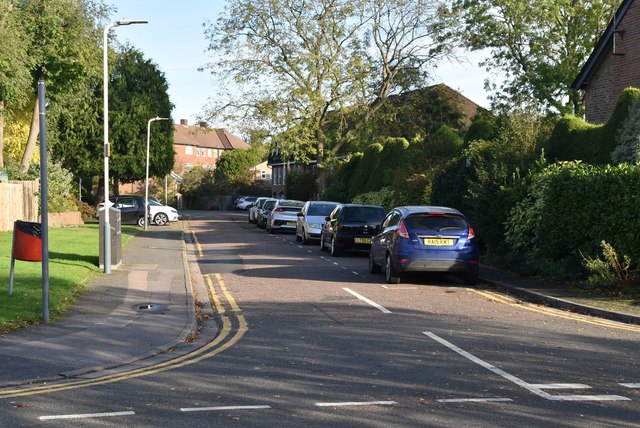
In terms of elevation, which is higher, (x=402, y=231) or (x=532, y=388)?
(x=402, y=231)

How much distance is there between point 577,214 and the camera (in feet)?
52.7

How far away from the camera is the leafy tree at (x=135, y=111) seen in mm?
56812

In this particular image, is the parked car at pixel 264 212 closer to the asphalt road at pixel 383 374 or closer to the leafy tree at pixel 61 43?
the leafy tree at pixel 61 43

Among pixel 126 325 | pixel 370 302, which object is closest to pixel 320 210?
pixel 370 302

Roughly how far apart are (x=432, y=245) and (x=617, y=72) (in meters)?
15.9

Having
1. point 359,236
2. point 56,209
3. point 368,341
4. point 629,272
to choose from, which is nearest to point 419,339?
point 368,341

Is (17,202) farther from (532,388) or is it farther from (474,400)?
(474,400)

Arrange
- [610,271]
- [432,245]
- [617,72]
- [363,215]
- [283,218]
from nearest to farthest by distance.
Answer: [610,271] < [432,245] < [363,215] < [617,72] < [283,218]

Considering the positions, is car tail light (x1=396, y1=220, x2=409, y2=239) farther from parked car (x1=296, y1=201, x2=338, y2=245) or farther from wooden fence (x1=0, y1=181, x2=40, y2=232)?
wooden fence (x1=0, y1=181, x2=40, y2=232)

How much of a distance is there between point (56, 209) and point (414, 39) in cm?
2296

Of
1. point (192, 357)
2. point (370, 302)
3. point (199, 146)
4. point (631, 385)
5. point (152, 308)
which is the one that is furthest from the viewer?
point (199, 146)

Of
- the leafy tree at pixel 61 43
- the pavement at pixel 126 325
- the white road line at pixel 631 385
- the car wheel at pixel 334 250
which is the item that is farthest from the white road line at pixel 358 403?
the leafy tree at pixel 61 43

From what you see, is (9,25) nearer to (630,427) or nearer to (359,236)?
(359,236)

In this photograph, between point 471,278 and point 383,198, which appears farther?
point 383,198
